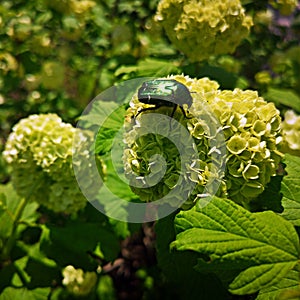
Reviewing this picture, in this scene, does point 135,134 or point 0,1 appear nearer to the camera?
point 135,134

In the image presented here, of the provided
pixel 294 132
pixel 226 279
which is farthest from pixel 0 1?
pixel 226 279

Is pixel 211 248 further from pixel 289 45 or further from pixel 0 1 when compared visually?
pixel 0 1

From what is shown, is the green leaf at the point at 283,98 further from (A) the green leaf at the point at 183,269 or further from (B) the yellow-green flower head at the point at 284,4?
(A) the green leaf at the point at 183,269

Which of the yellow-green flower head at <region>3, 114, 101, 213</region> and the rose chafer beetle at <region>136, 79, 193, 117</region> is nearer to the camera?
the rose chafer beetle at <region>136, 79, 193, 117</region>

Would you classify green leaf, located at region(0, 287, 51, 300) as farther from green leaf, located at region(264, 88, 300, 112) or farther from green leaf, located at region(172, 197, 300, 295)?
green leaf, located at region(264, 88, 300, 112)

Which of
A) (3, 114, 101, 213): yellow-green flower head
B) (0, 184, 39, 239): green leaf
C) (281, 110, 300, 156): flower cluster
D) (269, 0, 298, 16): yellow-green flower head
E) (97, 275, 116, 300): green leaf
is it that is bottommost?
(97, 275, 116, 300): green leaf

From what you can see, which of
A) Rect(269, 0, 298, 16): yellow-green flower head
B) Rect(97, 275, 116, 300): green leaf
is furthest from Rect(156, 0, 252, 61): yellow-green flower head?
Rect(97, 275, 116, 300): green leaf
